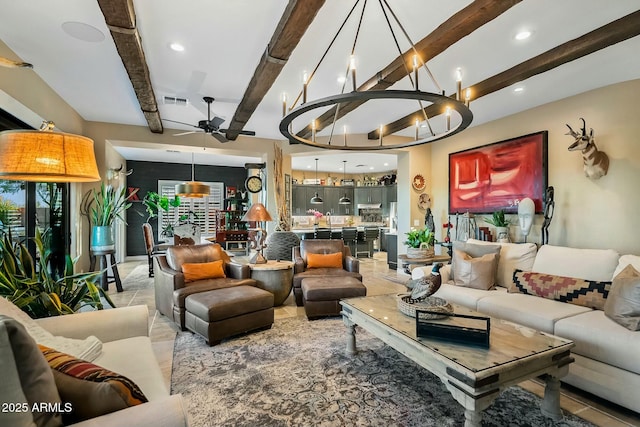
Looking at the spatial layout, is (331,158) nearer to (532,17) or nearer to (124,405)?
(532,17)

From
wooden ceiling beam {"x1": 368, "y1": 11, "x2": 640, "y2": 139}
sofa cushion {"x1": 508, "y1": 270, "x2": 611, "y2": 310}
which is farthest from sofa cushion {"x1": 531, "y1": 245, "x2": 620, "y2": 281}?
wooden ceiling beam {"x1": 368, "y1": 11, "x2": 640, "y2": 139}

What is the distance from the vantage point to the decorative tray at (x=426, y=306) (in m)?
2.24

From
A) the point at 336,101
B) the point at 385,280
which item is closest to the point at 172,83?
the point at 336,101

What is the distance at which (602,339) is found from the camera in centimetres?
213

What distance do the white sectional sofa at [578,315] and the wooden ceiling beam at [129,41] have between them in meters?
3.68

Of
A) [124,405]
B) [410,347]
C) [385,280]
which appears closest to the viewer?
[124,405]

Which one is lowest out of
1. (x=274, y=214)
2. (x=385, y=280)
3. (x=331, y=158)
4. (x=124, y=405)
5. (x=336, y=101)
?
(x=385, y=280)

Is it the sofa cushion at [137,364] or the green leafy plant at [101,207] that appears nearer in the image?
the sofa cushion at [137,364]

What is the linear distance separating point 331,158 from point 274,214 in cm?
286

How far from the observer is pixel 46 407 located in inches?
35.4

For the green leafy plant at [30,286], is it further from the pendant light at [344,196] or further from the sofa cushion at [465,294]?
the pendant light at [344,196]

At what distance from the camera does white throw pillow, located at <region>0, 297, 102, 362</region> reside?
1.48 meters

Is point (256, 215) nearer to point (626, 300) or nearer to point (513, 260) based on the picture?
point (513, 260)

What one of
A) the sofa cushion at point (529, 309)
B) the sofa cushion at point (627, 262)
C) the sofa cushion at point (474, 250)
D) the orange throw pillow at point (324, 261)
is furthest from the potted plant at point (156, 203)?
the sofa cushion at point (627, 262)
